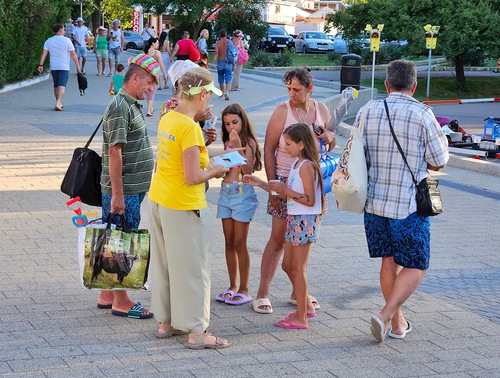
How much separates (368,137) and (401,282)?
3.17 feet

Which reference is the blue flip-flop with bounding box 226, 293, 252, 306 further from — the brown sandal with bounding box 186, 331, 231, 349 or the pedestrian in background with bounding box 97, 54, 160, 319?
the brown sandal with bounding box 186, 331, 231, 349

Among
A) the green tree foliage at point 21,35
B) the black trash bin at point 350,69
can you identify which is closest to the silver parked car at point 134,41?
the green tree foliage at point 21,35

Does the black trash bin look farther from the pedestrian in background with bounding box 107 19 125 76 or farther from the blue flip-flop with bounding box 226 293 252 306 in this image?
the blue flip-flop with bounding box 226 293 252 306

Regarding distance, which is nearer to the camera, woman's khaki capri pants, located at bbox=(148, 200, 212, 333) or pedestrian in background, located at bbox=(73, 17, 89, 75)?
woman's khaki capri pants, located at bbox=(148, 200, 212, 333)

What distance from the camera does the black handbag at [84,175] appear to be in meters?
5.95

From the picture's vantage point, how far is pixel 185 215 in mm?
5215

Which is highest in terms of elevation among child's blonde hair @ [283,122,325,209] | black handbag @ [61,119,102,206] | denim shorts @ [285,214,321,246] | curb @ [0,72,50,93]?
child's blonde hair @ [283,122,325,209]

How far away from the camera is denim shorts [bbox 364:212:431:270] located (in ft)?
17.8

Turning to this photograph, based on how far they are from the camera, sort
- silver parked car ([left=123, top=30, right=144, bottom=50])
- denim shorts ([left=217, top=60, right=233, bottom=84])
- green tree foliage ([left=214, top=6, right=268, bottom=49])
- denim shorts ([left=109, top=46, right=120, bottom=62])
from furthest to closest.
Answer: silver parked car ([left=123, top=30, right=144, bottom=50]) < green tree foliage ([left=214, top=6, right=268, bottom=49]) < denim shorts ([left=109, top=46, right=120, bottom=62]) < denim shorts ([left=217, top=60, right=233, bottom=84])

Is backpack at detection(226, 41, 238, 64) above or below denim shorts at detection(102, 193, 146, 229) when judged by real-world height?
above

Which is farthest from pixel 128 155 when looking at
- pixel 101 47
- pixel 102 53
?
pixel 102 53

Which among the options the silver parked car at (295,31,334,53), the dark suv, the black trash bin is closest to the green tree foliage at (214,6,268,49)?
the dark suv

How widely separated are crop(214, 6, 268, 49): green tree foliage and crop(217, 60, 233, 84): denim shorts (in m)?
27.5

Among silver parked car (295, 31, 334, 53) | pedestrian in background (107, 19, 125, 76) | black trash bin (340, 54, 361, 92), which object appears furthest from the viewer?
silver parked car (295, 31, 334, 53)
